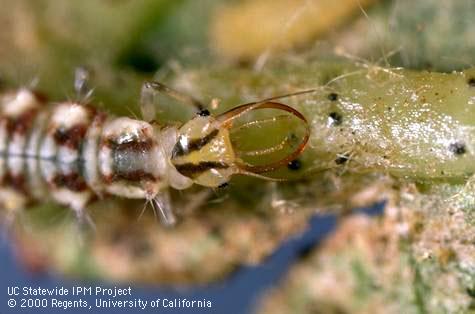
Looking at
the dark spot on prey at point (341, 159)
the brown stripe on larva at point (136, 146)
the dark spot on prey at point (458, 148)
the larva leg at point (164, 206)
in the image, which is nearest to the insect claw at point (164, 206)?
the larva leg at point (164, 206)

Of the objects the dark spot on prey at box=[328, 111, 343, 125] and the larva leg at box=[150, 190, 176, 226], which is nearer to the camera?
the dark spot on prey at box=[328, 111, 343, 125]

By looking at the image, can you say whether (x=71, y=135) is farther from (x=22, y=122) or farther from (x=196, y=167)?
(x=196, y=167)

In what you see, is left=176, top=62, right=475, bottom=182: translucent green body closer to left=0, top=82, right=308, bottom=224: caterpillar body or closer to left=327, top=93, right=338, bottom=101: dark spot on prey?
left=327, top=93, right=338, bottom=101: dark spot on prey

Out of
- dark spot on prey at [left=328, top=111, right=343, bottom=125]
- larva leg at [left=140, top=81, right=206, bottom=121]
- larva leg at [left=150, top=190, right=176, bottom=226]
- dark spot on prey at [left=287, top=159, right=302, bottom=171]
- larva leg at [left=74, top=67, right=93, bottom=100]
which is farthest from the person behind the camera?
larva leg at [left=74, top=67, right=93, bottom=100]

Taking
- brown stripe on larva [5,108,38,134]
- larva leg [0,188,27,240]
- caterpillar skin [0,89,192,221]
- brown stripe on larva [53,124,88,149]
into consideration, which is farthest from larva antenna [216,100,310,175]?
larva leg [0,188,27,240]

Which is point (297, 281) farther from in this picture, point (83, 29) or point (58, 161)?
point (83, 29)

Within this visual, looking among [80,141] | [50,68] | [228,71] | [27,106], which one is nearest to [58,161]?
[80,141]

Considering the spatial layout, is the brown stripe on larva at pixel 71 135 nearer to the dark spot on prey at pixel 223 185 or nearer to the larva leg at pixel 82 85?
the larva leg at pixel 82 85
